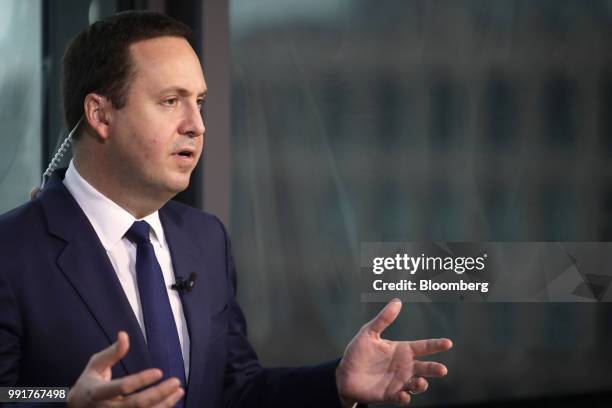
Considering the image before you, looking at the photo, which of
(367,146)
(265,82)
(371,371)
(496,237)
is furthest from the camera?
→ (496,237)

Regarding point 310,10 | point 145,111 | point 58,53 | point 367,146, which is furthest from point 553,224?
point 145,111

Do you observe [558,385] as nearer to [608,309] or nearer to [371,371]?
[608,309]

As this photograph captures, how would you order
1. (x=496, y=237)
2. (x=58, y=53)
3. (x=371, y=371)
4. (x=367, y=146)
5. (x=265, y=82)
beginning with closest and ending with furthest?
(x=371, y=371), (x=58, y=53), (x=265, y=82), (x=367, y=146), (x=496, y=237)

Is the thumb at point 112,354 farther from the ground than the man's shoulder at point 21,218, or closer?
closer

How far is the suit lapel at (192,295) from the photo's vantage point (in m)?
1.71

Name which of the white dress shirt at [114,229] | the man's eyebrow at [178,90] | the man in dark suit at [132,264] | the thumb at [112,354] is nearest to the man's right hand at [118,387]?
the thumb at [112,354]

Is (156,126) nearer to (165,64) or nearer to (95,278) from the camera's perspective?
(165,64)

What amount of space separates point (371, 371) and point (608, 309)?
2.61 meters

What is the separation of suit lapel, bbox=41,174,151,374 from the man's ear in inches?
6.4

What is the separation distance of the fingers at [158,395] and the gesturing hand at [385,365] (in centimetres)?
46

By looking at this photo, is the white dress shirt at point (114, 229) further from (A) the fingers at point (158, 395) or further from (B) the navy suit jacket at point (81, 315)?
(A) the fingers at point (158, 395)

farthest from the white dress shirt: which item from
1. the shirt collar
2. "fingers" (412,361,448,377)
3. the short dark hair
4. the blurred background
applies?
the blurred background

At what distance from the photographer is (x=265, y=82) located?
126 inches

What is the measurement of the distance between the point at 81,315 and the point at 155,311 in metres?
0.14
